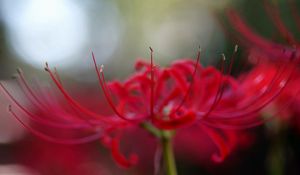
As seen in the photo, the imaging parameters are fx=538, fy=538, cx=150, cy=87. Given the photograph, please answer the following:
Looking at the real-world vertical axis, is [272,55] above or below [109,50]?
above

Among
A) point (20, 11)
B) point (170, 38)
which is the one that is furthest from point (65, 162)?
point (20, 11)

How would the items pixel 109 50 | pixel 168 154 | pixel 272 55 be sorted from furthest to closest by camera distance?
pixel 109 50
pixel 272 55
pixel 168 154

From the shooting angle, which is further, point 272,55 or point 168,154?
point 272,55

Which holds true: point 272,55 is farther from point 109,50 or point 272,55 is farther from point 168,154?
point 109,50

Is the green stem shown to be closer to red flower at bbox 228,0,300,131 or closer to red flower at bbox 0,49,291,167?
red flower at bbox 0,49,291,167

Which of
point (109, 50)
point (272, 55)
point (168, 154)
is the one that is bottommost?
point (109, 50)

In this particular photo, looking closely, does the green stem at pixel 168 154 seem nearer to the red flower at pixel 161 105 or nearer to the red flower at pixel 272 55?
the red flower at pixel 161 105

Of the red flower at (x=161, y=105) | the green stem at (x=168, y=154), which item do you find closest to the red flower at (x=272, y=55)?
the red flower at (x=161, y=105)

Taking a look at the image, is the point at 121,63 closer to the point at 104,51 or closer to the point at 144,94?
the point at 104,51

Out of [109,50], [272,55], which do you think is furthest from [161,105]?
[109,50]
